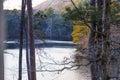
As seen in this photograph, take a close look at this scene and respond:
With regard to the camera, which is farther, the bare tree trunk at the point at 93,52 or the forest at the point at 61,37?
the forest at the point at 61,37

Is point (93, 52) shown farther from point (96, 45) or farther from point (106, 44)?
point (106, 44)

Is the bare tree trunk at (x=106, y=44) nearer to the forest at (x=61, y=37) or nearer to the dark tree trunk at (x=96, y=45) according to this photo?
the forest at (x=61, y=37)

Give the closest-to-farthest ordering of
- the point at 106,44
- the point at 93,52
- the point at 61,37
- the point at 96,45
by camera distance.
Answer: the point at 106,44 < the point at 93,52 < the point at 96,45 < the point at 61,37

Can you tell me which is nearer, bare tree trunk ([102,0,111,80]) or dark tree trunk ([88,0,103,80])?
bare tree trunk ([102,0,111,80])

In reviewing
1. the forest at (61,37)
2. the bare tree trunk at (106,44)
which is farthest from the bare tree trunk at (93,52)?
the bare tree trunk at (106,44)

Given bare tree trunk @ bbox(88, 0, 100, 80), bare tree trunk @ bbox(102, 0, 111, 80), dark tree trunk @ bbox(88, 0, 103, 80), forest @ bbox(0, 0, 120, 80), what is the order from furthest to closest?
1. forest @ bbox(0, 0, 120, 80)
2. bare tree trunk @ bbox(88, 0, 100, 80)
3. dark tree trunk @ bbox(88, 0, 103, 80)
4. bare tree trunk @ bbox(102, 0, 111, 80)

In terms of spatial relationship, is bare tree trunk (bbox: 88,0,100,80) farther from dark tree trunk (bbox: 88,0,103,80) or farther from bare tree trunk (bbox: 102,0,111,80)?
bare tree trunk (bbox: 102,0,111,80)

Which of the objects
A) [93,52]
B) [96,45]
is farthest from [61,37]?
[93,52]

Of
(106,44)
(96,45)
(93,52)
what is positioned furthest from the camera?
(96,45)

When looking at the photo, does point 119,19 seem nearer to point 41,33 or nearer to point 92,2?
point 92,2

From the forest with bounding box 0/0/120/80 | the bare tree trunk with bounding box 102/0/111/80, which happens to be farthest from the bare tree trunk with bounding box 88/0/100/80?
the bare tree trunk with bounding box 102/0/111/80

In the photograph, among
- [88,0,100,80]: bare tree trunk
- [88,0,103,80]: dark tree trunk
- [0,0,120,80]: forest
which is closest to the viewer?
[88,0,103,80]: dark tree trunk

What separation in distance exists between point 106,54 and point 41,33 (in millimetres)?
8665

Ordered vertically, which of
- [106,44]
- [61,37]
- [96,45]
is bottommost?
[61,37]
